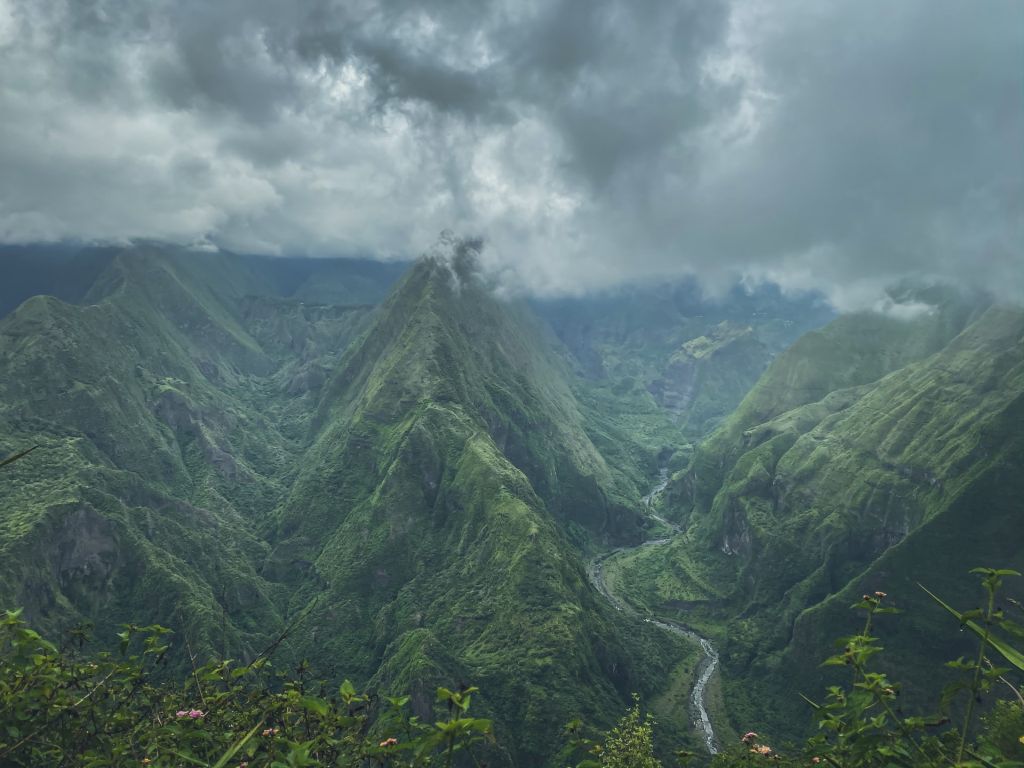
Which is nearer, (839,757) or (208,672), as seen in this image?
(839,757)

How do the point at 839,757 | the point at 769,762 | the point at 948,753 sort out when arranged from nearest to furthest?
1. the point at 948,753
2. the point at 839,757
3. the point at 769,762

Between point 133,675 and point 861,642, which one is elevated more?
point 861,642

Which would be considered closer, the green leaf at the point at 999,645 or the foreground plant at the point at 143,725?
the green leaf at the point at 999,645

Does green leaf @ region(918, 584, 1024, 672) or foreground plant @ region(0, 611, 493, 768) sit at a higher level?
green leaf @ region(918, 584, 1024, 672)

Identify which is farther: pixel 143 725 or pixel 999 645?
pixel 143 725

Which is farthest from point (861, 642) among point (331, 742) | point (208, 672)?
point (208, 672)

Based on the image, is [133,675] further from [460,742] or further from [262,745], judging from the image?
[460,742]

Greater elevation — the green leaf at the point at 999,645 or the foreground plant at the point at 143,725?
the green leaf at the point at 999,645

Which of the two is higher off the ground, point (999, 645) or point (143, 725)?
point (999, 645)

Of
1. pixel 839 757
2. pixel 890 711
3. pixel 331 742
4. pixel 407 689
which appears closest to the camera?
pixel 890 711

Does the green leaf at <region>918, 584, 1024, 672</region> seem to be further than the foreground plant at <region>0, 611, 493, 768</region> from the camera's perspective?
No

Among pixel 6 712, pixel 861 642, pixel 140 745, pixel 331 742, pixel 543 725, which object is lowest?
pixel 543 725
